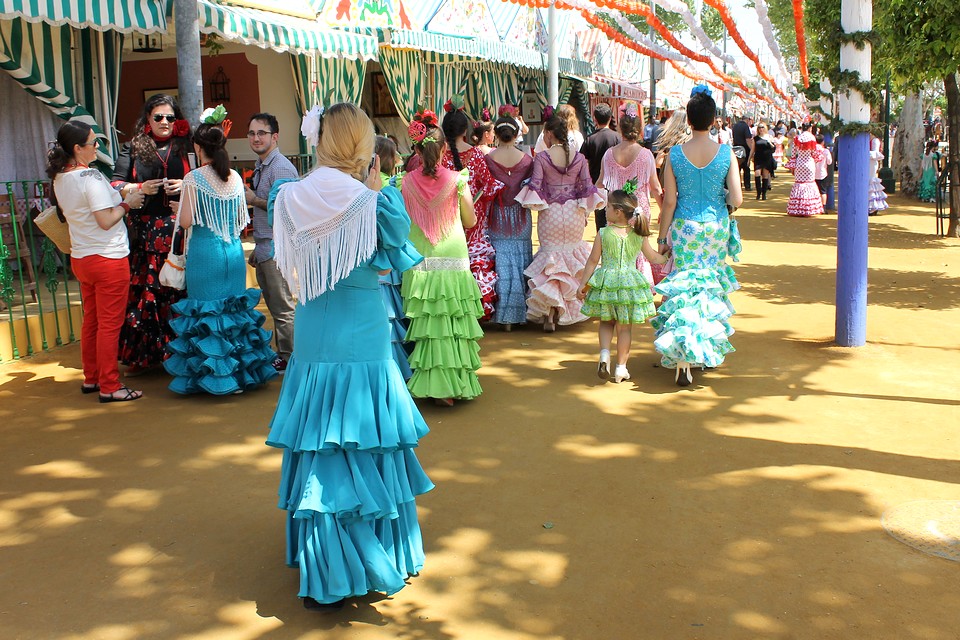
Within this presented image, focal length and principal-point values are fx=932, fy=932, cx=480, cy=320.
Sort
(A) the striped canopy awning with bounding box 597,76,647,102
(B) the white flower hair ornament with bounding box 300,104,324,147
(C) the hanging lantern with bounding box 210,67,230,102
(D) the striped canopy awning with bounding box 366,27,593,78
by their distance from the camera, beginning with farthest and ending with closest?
(A) the striped canopy awning with bounding box 597,76,647,102, (C) the hanging lantern with bounding box 210,67,230,102, (D) the striped canopy awning with bounding box 366,27,593,78, (B) the white flower hair ornament with bounding box 300,104,324,147

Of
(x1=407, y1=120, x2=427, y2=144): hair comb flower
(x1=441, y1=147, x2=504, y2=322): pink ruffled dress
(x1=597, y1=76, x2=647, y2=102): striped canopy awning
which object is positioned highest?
(x1=597, y1=76, x2=647, y2=102): striped canopy awning

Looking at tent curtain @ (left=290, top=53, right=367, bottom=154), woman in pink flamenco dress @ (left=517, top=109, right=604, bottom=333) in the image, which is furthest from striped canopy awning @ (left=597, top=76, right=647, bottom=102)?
woman in pink flamenco dress @ (left=517, top=109, right=604, bottom=333)

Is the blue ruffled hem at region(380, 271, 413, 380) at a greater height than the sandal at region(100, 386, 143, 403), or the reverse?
the blue ruffled hem at region(380, 271, 413, 380)

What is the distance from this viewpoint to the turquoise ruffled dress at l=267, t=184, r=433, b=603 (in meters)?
3.41

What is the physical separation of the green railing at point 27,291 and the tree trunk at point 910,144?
18.4 meters

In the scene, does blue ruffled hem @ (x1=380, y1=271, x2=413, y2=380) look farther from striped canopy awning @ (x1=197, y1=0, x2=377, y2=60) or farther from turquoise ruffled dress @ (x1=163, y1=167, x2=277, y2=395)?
striped canopy awning @ (x1=197, y1=0, x2=377, y2=60)

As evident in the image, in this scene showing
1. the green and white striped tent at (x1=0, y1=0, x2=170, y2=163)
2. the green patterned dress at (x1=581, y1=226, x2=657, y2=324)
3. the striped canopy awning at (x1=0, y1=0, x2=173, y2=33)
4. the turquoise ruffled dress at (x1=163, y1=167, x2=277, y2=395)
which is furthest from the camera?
the green and white striped tent at (x1=0, y1=0, x2=170, y2=163)

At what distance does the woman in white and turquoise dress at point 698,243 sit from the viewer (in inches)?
251

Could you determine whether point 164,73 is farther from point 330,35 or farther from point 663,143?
point 663,143

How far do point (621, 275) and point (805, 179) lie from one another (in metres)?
13.0

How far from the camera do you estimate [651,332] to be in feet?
27.1

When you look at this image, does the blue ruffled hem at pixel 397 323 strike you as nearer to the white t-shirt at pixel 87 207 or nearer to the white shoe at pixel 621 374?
the white shoe at pixel 621 374

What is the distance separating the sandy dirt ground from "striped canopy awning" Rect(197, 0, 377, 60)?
3714 mm

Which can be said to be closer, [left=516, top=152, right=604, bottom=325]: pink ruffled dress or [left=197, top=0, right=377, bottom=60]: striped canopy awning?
[left=516, top=152, right=604, bottom=325]: pink ruffled dress
